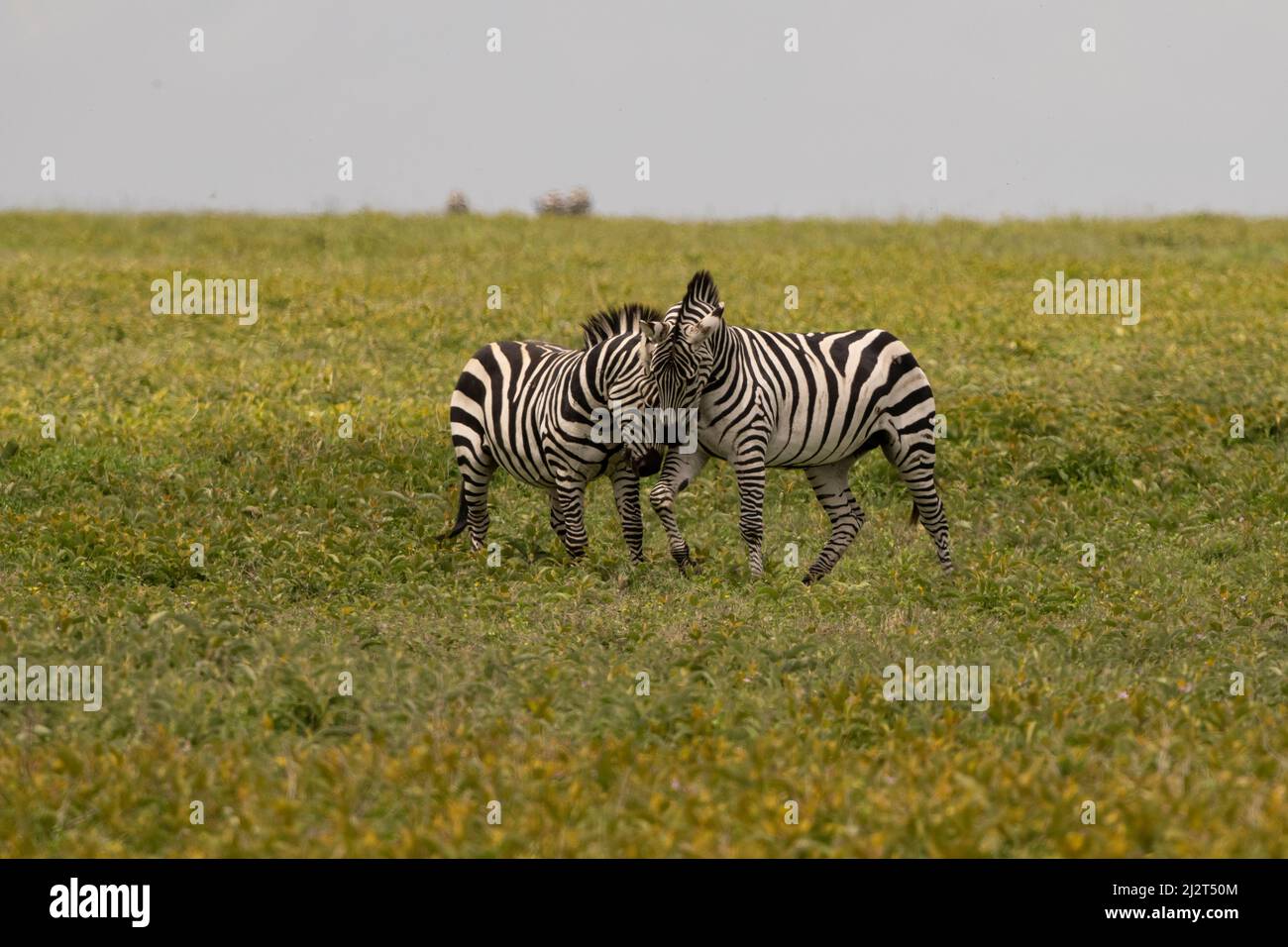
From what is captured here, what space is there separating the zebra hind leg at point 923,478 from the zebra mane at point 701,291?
2485mm

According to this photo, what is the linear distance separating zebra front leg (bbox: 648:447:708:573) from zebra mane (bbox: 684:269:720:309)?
1.34 metres

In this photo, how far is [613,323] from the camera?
14.9 meters

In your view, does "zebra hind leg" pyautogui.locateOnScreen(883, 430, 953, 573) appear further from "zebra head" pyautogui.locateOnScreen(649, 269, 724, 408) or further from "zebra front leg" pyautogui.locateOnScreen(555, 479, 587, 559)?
"zebra front leg" pyautogui.locateOnScreen(555, 479, 587, 559)

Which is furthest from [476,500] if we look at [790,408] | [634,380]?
[790,408]

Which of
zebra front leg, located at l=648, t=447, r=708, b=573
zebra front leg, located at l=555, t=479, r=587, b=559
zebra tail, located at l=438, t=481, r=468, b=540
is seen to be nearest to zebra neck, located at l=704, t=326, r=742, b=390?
zebra front leg, located at l=648, t=447, r=708, b=573

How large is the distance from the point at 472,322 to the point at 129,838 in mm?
19635

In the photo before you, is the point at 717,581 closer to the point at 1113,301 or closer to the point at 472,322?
the point at 472,322

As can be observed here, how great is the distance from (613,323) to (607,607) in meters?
3.33

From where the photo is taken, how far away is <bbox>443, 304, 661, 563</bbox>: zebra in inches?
550

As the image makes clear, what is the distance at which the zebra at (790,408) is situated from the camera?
13.6 meters

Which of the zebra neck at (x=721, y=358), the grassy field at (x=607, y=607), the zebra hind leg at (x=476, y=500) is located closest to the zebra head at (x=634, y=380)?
the zebra neck at (x=721, y=358)

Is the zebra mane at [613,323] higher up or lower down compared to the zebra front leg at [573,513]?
higher up

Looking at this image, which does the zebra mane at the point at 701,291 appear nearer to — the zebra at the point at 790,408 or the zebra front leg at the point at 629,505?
the zebra at the point at 790,408
